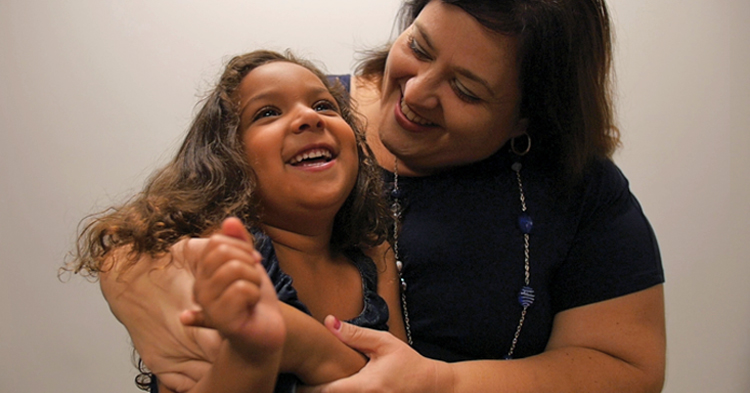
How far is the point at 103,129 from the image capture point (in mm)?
1729

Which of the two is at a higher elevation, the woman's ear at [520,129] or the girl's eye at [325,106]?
the girl's eye at [325,106]

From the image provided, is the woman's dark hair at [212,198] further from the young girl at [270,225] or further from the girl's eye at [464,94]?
the girl's eye at [464,94]

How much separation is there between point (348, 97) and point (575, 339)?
0.63m

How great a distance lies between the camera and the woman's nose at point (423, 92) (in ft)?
3.27

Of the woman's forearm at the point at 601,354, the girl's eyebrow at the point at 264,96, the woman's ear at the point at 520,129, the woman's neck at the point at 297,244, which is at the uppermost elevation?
the girl's eyebrow at the point at 264,96

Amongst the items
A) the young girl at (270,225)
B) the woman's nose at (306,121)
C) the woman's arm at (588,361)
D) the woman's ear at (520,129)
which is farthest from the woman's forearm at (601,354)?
the woman's nose at (306,121)

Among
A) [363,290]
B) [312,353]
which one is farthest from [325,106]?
[312,353]

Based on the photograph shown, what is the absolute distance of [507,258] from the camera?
1.04m

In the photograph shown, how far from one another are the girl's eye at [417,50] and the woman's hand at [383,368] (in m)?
0.48

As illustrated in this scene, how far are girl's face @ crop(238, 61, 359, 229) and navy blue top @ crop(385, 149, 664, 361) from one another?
0.21 m

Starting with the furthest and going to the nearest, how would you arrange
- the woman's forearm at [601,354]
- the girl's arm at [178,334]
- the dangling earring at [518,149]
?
the dangling earring at [518,149] → the woman's forearm at [601,354] → the girl's arm at [178,334]

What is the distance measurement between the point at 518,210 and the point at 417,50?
1.13 feet

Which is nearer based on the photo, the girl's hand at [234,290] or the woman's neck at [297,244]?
the girl's hand at [234,290]

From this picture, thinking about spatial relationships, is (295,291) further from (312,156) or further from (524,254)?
(524,254)
